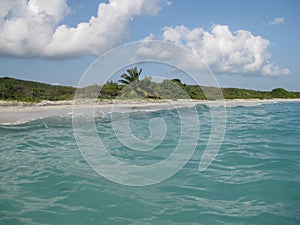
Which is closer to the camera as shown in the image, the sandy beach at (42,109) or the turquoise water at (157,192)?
the turquoise water at (157,192)

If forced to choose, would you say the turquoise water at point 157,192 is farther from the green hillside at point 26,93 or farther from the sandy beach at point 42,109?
the green hillside at point 26,93

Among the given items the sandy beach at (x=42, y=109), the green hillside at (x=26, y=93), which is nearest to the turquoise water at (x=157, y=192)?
the sandy beach at (x=42, y=109)

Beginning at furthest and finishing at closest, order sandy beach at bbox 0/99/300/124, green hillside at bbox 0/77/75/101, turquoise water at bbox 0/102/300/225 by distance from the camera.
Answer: green hillside at bbox 0/77/75/101 < sandy beach at bbox 0/99/300/124 < turquoise water at bbox 0/102/300/225

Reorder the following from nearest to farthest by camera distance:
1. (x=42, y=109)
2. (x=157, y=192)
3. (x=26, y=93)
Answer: (x=157, y=192) < (x=42, y=109) < (x=26, y=93)

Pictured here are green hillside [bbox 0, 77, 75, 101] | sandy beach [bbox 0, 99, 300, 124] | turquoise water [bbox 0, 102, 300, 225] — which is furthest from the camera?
green hillside [bbox 0, 77, 75, 101]

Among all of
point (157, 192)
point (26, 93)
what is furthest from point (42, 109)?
point (157, 192)

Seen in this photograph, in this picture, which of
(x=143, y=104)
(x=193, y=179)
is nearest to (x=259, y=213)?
(x=193, y=179)

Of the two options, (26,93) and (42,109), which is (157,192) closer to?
(42,109)

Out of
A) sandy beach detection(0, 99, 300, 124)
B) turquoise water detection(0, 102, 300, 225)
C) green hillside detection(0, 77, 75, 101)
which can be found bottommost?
turquoise water detection(0, 102, 300, 225)

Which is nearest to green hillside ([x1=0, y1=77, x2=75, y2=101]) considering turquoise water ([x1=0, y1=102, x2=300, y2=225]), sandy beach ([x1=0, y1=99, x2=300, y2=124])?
sandy beach ([x1=0, y1=99, x2=300, y2=124])

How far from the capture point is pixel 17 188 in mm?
4812

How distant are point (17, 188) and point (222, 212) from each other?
322cm

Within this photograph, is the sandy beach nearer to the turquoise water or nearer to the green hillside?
the green hillside

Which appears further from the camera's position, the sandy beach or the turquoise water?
the sandy beach
